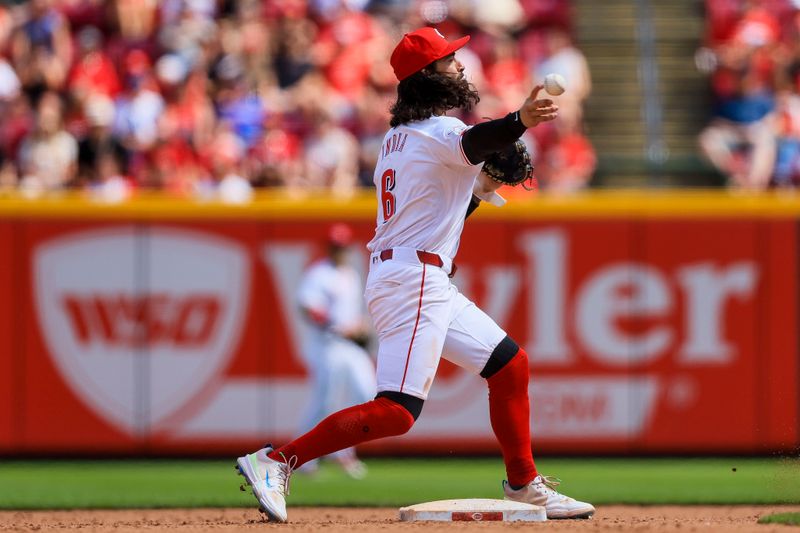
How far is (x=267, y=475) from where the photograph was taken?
252 inches

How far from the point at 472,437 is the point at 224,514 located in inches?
201

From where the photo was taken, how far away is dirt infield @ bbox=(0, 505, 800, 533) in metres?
6.25

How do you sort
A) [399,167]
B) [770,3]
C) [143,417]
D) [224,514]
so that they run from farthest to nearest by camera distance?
1. [770,3]
2. [143,417]
3. [224,514]
4. [399,167]

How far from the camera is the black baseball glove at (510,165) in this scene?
644 centimetres

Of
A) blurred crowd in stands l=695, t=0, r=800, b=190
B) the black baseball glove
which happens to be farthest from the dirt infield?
blurred crowd in stands l=695, t=0, r=800, b=190

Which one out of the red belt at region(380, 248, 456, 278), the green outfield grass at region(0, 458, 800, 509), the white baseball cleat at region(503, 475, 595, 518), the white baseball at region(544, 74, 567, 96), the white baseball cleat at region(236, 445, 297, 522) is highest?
the white baseball at region(544, 74, 567, 96)

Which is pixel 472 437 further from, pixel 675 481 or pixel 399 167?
pixel 399 167

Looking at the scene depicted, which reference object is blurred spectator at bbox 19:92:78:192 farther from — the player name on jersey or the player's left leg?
the player's left leg

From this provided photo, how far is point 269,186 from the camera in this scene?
43.7 ft

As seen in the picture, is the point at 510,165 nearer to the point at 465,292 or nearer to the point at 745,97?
the point at 465,292

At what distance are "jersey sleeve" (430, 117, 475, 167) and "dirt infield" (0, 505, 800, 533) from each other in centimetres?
155

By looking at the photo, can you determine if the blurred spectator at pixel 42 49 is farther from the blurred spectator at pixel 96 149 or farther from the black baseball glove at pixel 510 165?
the black baseball glove at pixel 510 165

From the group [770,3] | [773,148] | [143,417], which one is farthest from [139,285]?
[770,3]

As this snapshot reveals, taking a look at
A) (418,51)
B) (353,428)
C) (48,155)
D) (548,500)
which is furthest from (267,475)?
(48,155)
